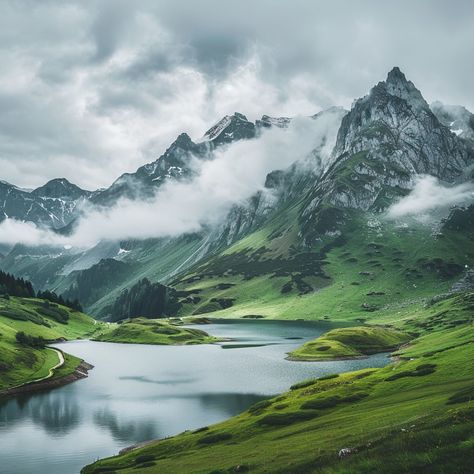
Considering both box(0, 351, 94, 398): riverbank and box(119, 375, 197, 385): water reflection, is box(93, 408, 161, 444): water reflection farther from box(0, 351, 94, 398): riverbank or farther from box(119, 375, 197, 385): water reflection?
box(119, 375, 197, 385): water reflection

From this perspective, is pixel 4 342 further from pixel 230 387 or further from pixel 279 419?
pixel 279 419

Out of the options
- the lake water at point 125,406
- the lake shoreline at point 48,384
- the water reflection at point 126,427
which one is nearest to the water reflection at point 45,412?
the lake water at point 125,406

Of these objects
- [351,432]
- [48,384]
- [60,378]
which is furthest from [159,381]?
[351,432]

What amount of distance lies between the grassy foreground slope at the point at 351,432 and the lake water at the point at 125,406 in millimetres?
15218

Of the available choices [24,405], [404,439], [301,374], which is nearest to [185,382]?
[301,374]

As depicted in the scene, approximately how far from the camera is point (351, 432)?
152ft

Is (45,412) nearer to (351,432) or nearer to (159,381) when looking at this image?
(159,381)

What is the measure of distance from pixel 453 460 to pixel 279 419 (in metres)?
41.2

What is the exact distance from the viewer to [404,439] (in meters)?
32.8

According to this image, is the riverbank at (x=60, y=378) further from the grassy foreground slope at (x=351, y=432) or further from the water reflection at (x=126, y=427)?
the grassy foreground slope at (x=351, y=432)

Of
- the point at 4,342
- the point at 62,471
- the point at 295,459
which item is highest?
the point at 4,342

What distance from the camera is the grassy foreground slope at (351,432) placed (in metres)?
30.4

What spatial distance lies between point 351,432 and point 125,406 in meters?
80.4

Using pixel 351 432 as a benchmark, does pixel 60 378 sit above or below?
above
